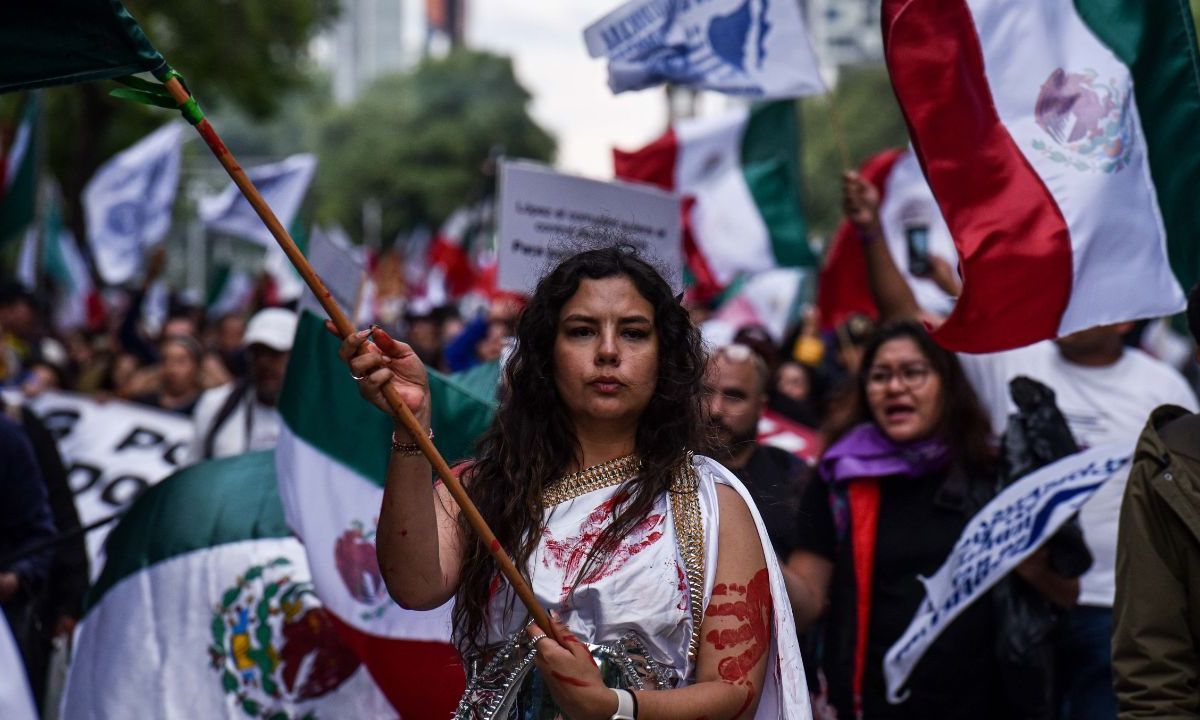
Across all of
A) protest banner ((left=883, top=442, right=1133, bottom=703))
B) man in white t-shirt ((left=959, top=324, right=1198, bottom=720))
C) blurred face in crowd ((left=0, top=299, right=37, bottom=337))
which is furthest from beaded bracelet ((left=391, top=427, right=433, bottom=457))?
blurred face in crowd ((left=0, top=299, right=37, bottom=337))

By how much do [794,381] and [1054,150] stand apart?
465 centimetres

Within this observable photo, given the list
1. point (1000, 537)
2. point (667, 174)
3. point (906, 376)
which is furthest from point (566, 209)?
point (667, 174)

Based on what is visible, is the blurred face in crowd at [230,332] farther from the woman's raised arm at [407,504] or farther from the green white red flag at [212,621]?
the woman's raised arm at [407,504]

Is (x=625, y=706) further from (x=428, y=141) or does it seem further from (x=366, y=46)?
(x=366, y=46)

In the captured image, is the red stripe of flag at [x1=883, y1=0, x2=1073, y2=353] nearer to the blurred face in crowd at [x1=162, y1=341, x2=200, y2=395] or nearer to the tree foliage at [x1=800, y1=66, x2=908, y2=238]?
the blurred face in crowd at [x1=162, y1=341, x2=200, y2=395]

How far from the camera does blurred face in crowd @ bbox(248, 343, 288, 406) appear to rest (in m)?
6.88

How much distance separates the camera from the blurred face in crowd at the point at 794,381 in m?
9.08

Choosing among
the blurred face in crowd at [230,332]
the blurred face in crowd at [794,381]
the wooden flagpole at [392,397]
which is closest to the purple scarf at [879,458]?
the wooden flagpole at [392,397]

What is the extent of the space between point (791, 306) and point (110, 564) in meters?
8.83

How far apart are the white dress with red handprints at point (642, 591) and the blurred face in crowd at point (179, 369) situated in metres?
6.76

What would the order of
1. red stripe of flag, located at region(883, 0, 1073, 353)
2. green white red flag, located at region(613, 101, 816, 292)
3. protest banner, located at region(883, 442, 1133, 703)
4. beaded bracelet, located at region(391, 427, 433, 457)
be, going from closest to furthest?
beaded bracelet, located at region(391, 427, 433, 457)
protest banner, located at region(883, 442, 1133, 703)
red stripe of flag, located at region(883, 0, 1073, 353)
green white red flag, located at region(613, 101, 816, 292)

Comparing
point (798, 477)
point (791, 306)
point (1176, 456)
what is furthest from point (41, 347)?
point (1176, 456)

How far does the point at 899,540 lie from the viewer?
4645mm

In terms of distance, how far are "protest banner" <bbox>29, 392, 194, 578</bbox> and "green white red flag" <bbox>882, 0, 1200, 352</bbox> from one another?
4042 mm
